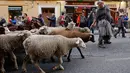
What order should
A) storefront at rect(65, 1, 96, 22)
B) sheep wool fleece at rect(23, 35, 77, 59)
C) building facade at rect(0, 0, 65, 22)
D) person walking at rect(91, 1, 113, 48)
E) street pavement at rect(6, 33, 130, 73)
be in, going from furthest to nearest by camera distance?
storefront at rect(65, 1, 96, 22) < building facade at rect(0, 0, 65, 22) < person walking at rect(91, 1, 113, 48) < street pavement at rect(6, 33, 130, 73) < sheep wool fleece at rect(23, 35, 77, 59)

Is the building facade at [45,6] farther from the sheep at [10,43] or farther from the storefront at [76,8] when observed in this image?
the sheep at [10,43]

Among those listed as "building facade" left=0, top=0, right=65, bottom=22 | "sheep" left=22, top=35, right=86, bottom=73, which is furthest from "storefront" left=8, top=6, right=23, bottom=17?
"sheep" left=22, top=35, right=86, bottom=73

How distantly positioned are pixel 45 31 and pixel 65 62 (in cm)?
106

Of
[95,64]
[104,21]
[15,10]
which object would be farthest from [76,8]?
[95,64]

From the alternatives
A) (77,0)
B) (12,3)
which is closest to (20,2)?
(12,3)

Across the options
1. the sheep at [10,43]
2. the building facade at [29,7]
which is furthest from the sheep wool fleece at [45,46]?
the building facade at [29,7]

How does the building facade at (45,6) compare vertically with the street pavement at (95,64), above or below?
above

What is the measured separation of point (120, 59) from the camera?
859cm

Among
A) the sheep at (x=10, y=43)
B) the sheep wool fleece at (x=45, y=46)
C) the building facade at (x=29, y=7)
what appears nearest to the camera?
the sheep wool fleece at (x=45, y=46)

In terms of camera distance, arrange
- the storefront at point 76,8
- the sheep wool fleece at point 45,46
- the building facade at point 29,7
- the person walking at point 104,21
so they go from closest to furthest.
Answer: the sheep wool fleece at point 45,46 → the person walking at point 104,21 → the building facade at point 29,7 → the storefront at point 76,8

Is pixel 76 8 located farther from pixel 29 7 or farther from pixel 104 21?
pixel 104 21

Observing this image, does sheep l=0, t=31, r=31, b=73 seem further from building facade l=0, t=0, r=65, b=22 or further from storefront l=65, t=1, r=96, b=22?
storefront l=65, t=1, r=96, b=22

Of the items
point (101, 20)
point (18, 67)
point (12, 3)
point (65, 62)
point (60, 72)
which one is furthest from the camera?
point (12, 3)

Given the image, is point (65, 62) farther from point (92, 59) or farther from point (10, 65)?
point (10, 65)
